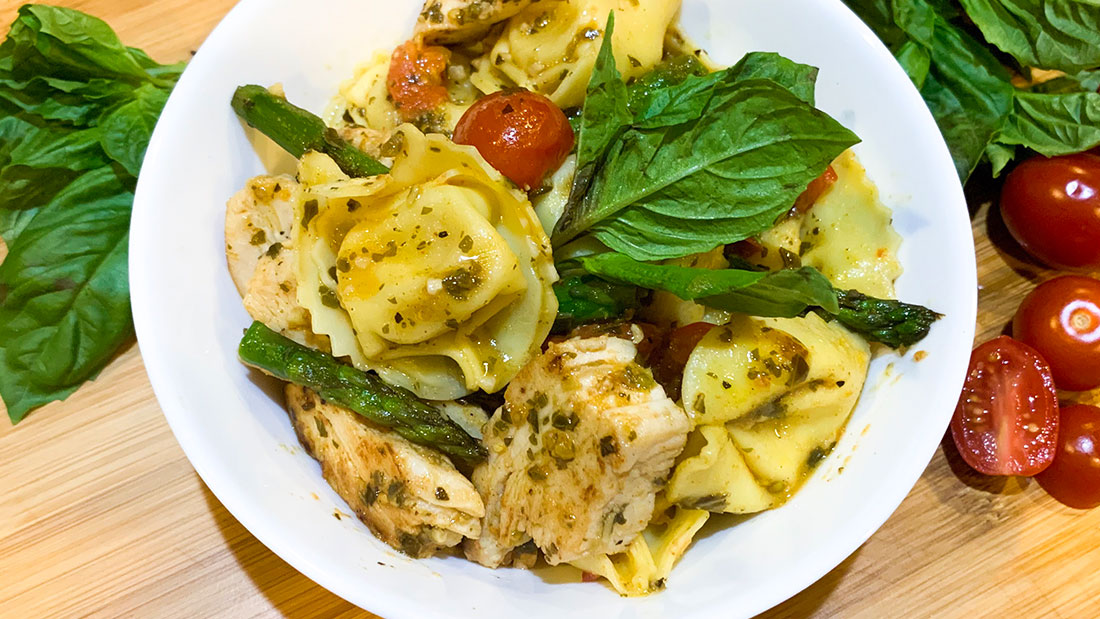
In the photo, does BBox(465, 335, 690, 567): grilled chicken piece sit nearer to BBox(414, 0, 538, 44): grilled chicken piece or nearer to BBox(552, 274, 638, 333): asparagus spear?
BBox(552, 274, 638, 333): asparagus spear

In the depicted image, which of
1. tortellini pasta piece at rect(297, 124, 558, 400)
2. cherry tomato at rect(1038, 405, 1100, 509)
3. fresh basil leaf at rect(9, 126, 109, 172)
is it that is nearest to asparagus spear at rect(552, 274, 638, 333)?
tortellini pasta piece at rect(297, 124, 558, 400)

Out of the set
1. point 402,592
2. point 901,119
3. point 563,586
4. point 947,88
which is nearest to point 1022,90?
point 947,88

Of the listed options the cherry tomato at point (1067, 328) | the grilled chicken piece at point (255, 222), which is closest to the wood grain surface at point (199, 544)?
the cherry tomato at point (1067, 328)

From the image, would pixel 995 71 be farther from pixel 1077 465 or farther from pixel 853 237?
pixel 1077 465

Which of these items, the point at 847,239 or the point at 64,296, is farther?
the point at 64,296

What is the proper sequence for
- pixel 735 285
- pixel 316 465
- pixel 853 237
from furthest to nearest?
pixel 853 237 < pixel 316 465 < pixel 735 285

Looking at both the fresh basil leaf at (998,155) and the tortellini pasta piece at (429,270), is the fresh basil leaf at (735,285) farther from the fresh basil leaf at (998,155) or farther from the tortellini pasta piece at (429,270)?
the fresh basil leaf at (998,155)

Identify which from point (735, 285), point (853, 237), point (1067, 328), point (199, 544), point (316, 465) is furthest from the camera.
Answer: point (1067, 328)

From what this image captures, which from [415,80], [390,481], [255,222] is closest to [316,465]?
[390,481]
